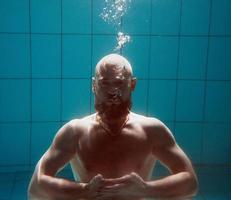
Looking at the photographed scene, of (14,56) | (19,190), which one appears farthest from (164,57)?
(19,190)

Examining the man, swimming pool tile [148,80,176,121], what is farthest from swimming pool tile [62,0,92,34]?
the man

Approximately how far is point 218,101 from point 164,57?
2.06 feet

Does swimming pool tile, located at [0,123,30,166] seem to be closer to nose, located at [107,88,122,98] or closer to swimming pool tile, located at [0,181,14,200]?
swimming pool tile, located at [0,181,14,200]

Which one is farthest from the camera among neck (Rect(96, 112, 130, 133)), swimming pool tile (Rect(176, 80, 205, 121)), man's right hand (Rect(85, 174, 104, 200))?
swimming pool tile (Rect(176, 80, 205, 121))

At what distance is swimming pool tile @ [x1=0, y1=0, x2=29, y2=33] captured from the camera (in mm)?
3484

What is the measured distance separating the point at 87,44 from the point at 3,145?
110 centimetres

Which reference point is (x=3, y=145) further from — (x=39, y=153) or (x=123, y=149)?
(x=123, y=149)

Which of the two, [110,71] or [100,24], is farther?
[100,24]

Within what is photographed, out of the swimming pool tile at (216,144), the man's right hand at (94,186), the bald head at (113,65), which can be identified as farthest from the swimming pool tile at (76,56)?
the man's right hand at (94,186)

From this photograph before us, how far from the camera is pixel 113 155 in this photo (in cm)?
143

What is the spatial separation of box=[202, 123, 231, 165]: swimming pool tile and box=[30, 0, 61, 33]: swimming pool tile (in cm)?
156

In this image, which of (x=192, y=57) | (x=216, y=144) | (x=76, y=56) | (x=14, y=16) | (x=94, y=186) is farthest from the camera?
(x=216, y=144)

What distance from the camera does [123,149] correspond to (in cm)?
143

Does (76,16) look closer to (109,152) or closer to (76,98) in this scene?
(76,98)
